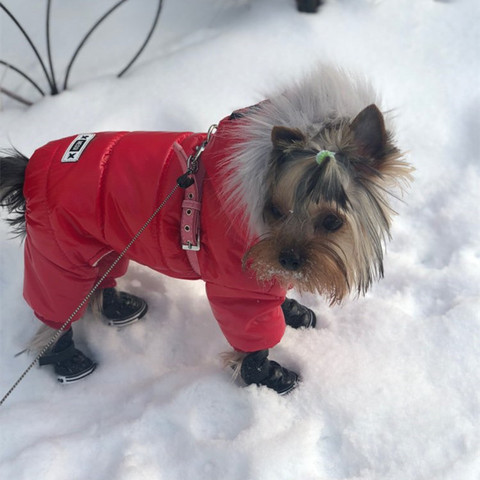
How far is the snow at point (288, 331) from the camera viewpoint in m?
1.83

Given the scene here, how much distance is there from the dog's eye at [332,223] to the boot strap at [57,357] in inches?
50.7

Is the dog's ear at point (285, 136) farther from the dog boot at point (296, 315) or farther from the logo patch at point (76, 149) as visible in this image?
the dog boot at point (296, 315)

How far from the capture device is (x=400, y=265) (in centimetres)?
238

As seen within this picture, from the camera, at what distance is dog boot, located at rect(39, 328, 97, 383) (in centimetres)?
211

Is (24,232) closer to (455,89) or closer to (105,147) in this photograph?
(105,147)

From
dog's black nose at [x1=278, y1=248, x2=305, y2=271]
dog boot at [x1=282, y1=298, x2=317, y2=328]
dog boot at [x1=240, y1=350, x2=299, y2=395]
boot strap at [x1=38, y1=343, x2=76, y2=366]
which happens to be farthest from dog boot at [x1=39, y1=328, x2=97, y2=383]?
dog's black nose at [x1=278, y1=248, x2=305, y2=271]

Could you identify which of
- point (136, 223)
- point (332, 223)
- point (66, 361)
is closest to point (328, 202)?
point (332, 223)

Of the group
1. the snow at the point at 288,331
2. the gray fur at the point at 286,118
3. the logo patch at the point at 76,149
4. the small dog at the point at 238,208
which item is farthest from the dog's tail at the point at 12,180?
the gray fur at the point at 286,118

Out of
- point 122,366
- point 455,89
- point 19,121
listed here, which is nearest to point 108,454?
point 122,366

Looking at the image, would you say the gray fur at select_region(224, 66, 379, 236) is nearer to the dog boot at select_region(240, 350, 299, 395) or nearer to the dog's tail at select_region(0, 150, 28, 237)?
the dog boot at select_region(240, 350, 299, 395)

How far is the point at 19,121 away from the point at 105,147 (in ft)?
4.55

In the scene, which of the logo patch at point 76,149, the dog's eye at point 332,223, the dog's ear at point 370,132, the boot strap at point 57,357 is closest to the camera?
the dog's ear at point 370,132

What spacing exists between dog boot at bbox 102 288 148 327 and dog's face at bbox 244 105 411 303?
959 millimetres

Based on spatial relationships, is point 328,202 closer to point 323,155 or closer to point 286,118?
point 323,155
